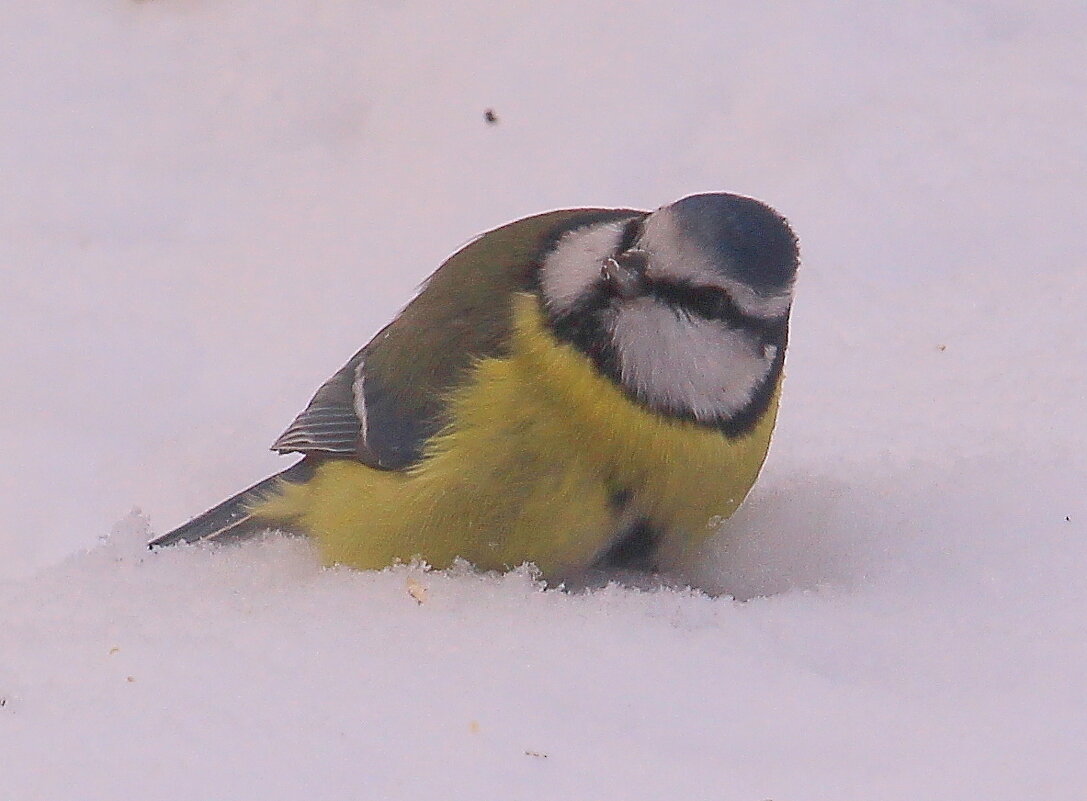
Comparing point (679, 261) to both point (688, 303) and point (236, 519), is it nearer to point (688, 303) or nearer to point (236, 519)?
point (688, 303)

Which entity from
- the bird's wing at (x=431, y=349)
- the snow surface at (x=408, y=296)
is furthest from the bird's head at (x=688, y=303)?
the snow surface at (x=408, y=296)

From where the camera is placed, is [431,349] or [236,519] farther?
[236,519]

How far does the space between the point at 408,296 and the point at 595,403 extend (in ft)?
7.11

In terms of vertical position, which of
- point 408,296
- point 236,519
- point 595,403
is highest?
point 408,296

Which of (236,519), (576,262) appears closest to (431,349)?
(576,262)

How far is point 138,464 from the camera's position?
370 cm

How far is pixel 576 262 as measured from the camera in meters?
2.38

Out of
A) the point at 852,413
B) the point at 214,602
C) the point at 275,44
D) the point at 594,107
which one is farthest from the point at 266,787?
the point at 275,44

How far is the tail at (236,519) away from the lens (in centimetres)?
282

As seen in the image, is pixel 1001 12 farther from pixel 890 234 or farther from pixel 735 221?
pixel 735 221

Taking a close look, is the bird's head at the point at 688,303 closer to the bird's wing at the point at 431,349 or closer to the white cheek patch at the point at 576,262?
the white cheek patch at the point at 576,262

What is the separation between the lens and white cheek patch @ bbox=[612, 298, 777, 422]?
Result: 2.24m

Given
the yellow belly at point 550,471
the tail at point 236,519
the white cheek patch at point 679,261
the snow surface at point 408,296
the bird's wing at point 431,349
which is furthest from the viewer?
the tail at point 236,519

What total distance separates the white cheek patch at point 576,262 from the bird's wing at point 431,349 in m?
0.05
